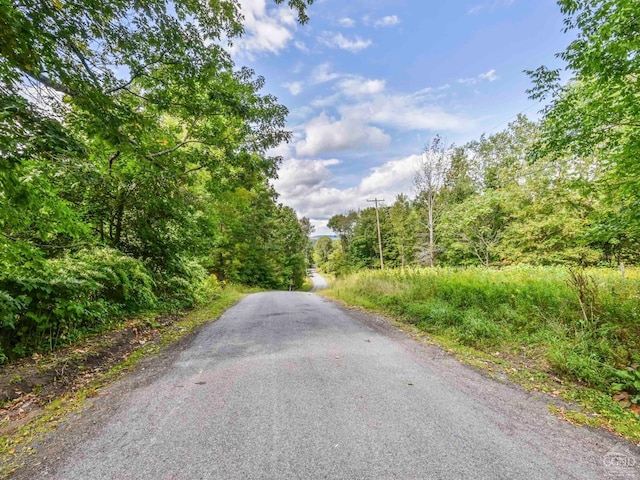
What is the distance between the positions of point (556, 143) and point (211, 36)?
7043mm

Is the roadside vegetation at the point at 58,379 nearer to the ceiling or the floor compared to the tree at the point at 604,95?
nearer to the floor

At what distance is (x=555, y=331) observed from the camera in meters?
4.32

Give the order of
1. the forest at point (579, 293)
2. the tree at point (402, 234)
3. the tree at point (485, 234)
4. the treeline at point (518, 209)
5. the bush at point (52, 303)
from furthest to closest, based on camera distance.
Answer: the tree at point (402, 234), the tree at point (485, 234), the treeline at point (518, 209), the bush at point (52, 303), the forest at point (579, 293)

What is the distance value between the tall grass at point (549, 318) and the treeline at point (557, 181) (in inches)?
41.2

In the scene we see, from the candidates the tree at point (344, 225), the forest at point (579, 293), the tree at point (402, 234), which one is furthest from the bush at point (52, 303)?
the tree at point (344, 225)

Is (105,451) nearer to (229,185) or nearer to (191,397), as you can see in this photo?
(191,397)

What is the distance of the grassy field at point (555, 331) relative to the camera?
10.1ft

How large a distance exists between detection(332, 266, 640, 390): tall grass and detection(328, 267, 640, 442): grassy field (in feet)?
0.04

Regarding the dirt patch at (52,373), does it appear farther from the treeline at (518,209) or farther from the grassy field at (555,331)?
the treeline at (518,209)

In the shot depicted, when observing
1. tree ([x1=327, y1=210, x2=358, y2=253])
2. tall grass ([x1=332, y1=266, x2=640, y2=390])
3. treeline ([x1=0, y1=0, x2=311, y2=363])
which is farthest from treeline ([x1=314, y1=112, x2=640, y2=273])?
tree ([x1=327, y1=210, x2=358, y2=253])

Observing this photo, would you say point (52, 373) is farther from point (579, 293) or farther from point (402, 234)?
point (402, 234)

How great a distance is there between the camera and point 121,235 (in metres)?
7.46

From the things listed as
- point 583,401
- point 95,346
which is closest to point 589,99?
point 583,401

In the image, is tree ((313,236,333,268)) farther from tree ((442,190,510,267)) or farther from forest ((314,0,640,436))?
forest ((314,0,640,436))
